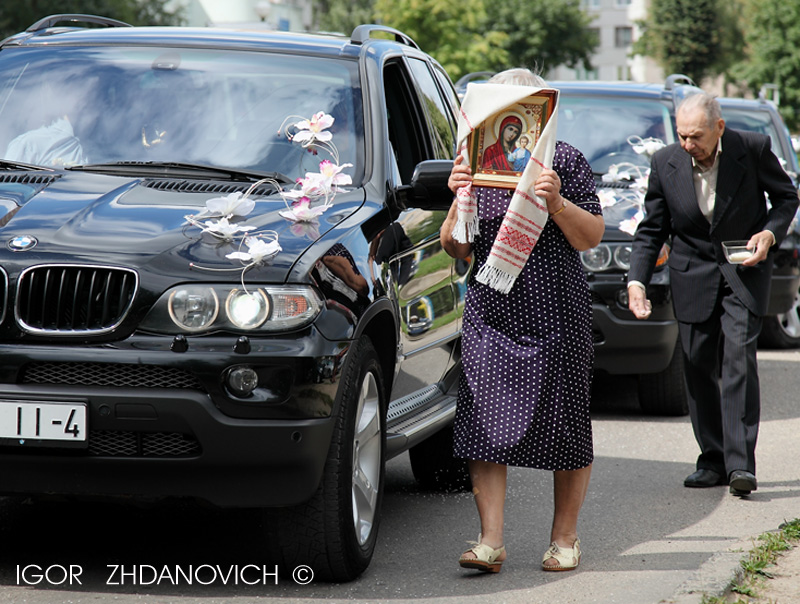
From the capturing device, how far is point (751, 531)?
5.63 meters

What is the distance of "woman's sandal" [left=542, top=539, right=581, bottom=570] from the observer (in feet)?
15.8

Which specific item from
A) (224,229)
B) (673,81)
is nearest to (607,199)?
(673,81)

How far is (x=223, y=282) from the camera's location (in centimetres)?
400

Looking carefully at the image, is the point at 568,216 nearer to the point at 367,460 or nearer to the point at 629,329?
the point at 367,460

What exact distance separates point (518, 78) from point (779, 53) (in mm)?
62697

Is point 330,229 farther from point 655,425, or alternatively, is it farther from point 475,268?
point 655,425

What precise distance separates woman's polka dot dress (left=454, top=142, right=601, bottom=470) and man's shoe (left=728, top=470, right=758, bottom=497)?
6.22 feet

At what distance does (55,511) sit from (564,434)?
2208mm

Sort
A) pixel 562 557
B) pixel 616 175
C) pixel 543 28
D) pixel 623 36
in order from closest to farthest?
1. pixel 562 557
2. pixel 616 175
3. pixel 543 28
4. pixel 623 36

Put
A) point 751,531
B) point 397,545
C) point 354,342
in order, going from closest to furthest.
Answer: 1. point 354,342
2. point 397,545
3. point 751,531

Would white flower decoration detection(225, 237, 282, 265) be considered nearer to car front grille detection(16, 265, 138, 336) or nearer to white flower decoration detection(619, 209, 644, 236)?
car front grille detection(16, 265, 138, 336)

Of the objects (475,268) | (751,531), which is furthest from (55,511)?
(751,531)

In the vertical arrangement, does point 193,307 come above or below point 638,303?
above

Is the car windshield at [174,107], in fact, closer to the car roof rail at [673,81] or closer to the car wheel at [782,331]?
the car roof rail at [673,81]
